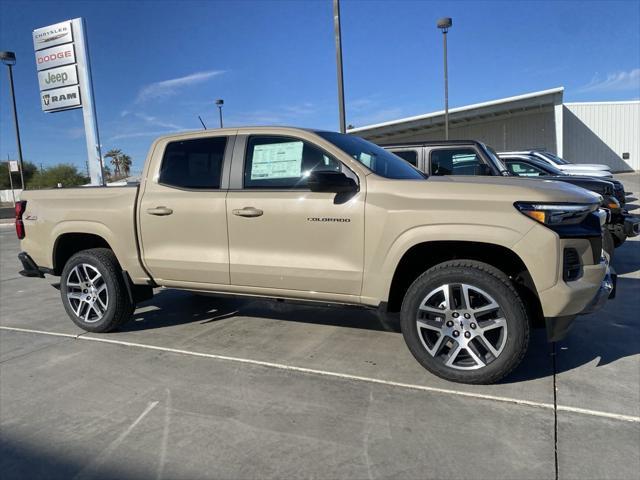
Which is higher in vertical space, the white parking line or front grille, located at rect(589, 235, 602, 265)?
front grille, located at rect(589, 235, 602, 265)

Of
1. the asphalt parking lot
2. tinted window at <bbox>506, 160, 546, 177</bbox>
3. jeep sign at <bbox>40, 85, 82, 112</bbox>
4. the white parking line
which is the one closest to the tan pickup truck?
the white parking line

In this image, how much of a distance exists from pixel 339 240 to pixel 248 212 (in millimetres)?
841

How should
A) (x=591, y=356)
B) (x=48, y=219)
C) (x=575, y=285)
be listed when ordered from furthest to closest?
(x=48, y=219) < (x=591, y=356) < (x=575, y=285)

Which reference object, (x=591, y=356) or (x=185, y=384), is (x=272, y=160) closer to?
(x=185, y=384)

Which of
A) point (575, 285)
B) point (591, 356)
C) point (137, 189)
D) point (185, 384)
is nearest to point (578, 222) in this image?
point (575, 285)

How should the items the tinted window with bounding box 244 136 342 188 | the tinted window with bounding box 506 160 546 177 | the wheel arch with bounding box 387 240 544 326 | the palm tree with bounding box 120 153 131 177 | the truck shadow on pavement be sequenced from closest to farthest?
the wheel arch with bounding box 387 240 544 326, the truck shadow on pavement, the tinted window with bounding box 244 136 342 188, the tinted window with bounding box 506 160 546 177, the palm tree with bounding box 120 153 131 177

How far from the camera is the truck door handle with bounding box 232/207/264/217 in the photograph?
157 inches

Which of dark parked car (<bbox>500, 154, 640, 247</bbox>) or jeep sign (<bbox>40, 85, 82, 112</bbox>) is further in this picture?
jeep sign (<bbox>40, 85, 82, 112</bbox>)

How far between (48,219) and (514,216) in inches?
176

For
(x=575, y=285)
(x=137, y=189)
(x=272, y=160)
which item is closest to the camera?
(x=575, y=285)

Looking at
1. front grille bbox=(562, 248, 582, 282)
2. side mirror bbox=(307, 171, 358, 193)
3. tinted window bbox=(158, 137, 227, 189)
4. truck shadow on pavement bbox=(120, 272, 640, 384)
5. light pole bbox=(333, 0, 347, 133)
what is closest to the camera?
front grille bbox=(562, 248, 582, 282)

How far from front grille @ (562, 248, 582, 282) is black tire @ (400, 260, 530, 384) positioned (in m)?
0.33

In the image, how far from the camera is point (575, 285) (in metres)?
3.16

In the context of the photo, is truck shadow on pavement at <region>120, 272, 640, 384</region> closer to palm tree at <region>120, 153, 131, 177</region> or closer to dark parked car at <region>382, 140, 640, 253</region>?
dark parked car at <region>382, 140, 640, 253</region>
